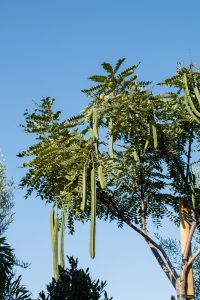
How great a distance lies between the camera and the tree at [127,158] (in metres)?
5.66

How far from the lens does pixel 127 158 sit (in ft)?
27.9

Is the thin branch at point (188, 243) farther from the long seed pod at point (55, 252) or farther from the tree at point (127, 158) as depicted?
the long seed pod at point (55, 252)

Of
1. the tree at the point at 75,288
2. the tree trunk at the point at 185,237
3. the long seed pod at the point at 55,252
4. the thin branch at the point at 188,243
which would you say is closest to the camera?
the long seed pod at the point at 55,252

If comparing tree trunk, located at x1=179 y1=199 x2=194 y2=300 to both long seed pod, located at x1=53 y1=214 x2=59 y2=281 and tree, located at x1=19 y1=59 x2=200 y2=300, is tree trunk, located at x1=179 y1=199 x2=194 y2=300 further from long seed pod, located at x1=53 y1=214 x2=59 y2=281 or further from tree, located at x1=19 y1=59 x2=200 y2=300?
long seed pod, located at x1=53 y1=214 x2=59 y2=281

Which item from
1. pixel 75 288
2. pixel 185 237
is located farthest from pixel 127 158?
pixel 75 288

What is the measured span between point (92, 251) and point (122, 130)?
12.9 ft

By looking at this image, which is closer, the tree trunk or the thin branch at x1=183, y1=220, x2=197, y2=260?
the tree trunk

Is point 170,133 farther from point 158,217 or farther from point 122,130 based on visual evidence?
point 158,217

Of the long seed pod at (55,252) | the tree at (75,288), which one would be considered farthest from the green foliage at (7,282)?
the long seed pod at (55,252)

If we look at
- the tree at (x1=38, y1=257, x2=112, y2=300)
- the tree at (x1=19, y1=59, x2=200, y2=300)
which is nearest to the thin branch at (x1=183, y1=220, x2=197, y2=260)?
the tree at (x1=19, y1=59, x2=200, y2=300)

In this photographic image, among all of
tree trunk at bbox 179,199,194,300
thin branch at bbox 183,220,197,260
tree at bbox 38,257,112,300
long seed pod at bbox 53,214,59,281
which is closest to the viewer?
long seed pod at bbox 53,214,59,281

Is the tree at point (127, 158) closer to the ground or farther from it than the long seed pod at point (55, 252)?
farther from it

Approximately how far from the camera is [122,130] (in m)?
7.55

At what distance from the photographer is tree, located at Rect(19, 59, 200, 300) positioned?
5.66 metres
